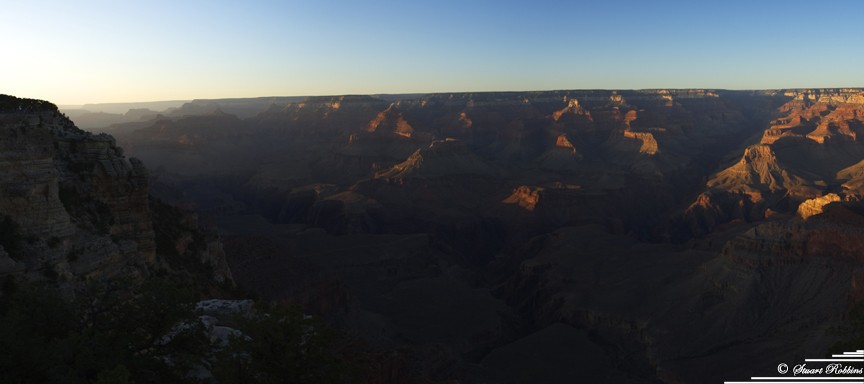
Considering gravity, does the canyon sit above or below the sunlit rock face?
below

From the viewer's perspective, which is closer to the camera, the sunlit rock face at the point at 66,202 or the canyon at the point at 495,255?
the sunlit rock face at the point at 66,202

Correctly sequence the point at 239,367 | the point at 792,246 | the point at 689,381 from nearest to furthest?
the point at 239,367 < the point at 689,381 < the point at 792,246

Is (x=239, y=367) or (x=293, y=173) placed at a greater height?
(x=239, y=367)

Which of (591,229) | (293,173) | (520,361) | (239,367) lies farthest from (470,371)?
(293,173)

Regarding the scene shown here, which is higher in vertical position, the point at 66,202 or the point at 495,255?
the point at 66,202

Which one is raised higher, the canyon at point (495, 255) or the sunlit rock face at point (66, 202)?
the sunlit rock face at point (66, 202)

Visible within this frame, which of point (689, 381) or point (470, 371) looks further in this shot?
point (470, 371)

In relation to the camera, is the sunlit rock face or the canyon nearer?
the sunlit rock face

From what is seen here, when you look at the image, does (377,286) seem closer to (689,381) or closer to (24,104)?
(689,381)

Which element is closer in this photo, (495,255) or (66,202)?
(66,202)

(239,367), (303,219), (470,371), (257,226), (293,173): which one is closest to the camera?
(239,367)

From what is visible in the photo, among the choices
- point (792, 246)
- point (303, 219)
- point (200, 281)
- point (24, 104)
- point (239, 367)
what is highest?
point (24, 104)
